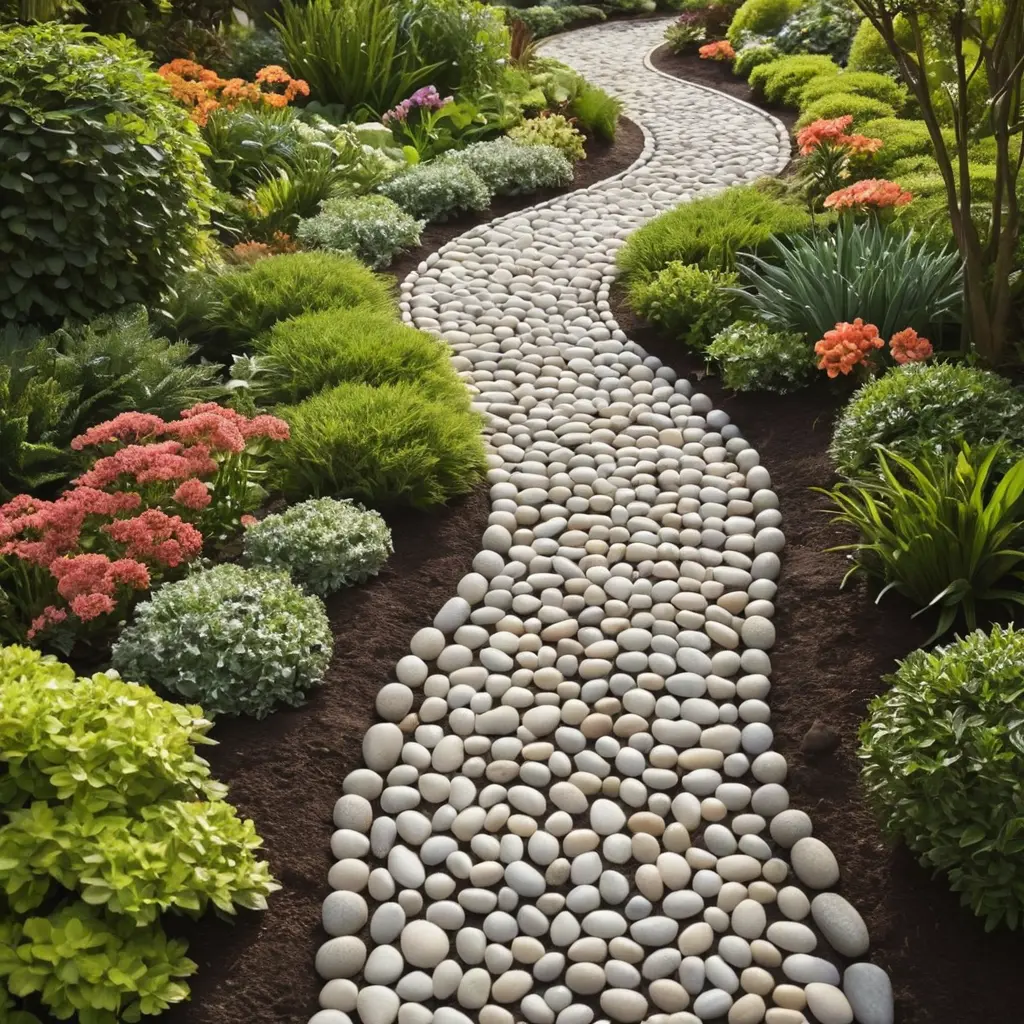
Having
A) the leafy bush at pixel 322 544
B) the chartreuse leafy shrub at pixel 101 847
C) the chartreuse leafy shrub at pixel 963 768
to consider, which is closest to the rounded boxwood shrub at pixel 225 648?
the leafy bush at pixel 322 544

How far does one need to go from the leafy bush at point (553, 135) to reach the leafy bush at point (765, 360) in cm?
358

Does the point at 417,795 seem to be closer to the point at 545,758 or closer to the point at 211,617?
the point at 545,758

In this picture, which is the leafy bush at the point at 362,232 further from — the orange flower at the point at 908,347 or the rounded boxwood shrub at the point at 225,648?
the rounded boxwood shrub at the point at 225,648

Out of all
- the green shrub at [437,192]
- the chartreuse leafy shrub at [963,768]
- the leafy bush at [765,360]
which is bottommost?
the green shrub at [437,192]

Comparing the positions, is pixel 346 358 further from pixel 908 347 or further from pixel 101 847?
pixel 101 847

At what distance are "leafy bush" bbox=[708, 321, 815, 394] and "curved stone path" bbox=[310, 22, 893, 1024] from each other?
0.78ft

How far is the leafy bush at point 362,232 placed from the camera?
6.15m

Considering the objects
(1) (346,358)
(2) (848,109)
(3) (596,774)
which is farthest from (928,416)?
(2) (848,109)

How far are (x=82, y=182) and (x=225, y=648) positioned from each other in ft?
8.66

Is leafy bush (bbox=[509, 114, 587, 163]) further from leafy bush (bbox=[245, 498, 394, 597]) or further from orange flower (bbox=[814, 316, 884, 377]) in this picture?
leafy bush (bbox=[245, 498, 394, 597])

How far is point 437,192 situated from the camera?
685 cm

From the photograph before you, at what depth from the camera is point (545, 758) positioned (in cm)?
323

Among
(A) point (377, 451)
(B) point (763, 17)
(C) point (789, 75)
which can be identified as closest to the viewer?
(A) point (377, 451)

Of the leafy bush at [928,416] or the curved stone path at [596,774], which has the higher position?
the leafy bush at [928,416]
